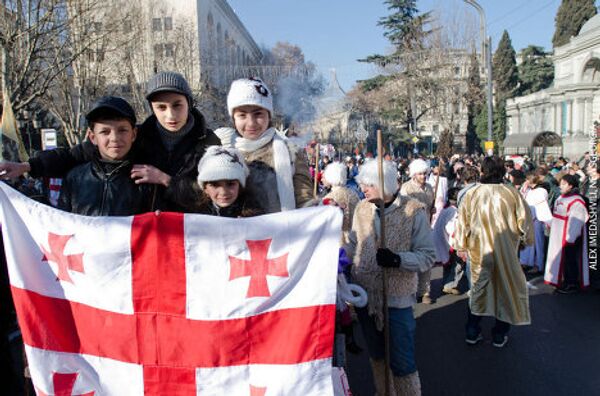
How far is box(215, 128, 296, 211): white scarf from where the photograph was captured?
112 inches

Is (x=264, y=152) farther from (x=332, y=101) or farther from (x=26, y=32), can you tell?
(x=332, y=101)

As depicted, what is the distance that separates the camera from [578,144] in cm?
4122

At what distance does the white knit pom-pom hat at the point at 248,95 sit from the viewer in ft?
9.29

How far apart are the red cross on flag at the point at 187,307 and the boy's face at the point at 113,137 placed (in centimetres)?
42

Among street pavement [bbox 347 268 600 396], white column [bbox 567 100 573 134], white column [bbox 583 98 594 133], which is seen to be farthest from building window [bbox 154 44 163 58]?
white column [bbox 567 100 573 134]

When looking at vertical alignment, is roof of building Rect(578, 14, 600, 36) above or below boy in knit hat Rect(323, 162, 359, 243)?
above

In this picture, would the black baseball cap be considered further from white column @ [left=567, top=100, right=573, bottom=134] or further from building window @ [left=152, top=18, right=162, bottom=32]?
white column @ [left=567, top=100, right=573, bottom=134]

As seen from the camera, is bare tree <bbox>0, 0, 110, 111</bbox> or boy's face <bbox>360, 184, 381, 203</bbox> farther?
bare tree <bbox>0, 0, 110, 111</bbox>

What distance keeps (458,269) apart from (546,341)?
2273 mm

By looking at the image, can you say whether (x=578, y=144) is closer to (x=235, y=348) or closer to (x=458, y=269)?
(x=458, y=269)

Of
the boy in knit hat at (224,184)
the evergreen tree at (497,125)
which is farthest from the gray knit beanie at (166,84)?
the evergreen tree at (497,125)

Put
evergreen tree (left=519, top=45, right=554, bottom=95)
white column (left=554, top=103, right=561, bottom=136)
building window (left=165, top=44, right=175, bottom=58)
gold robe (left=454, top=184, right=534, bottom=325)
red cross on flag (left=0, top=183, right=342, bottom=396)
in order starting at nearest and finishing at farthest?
red cross on flag (left=0, top=183, right=342, bottom=396)
gold robe (left=454, top=184, right=534, bottom=325)
building window (left=165, top=44, right=175, bottom=58)
white column (left=554, top=103, right=561, bottom=136)
evergreen tree (left=519, top=45, right=554, bottom=95)

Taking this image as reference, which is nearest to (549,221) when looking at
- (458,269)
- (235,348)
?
(458,269)

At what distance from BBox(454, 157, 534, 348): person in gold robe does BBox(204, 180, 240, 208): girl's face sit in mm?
3443
